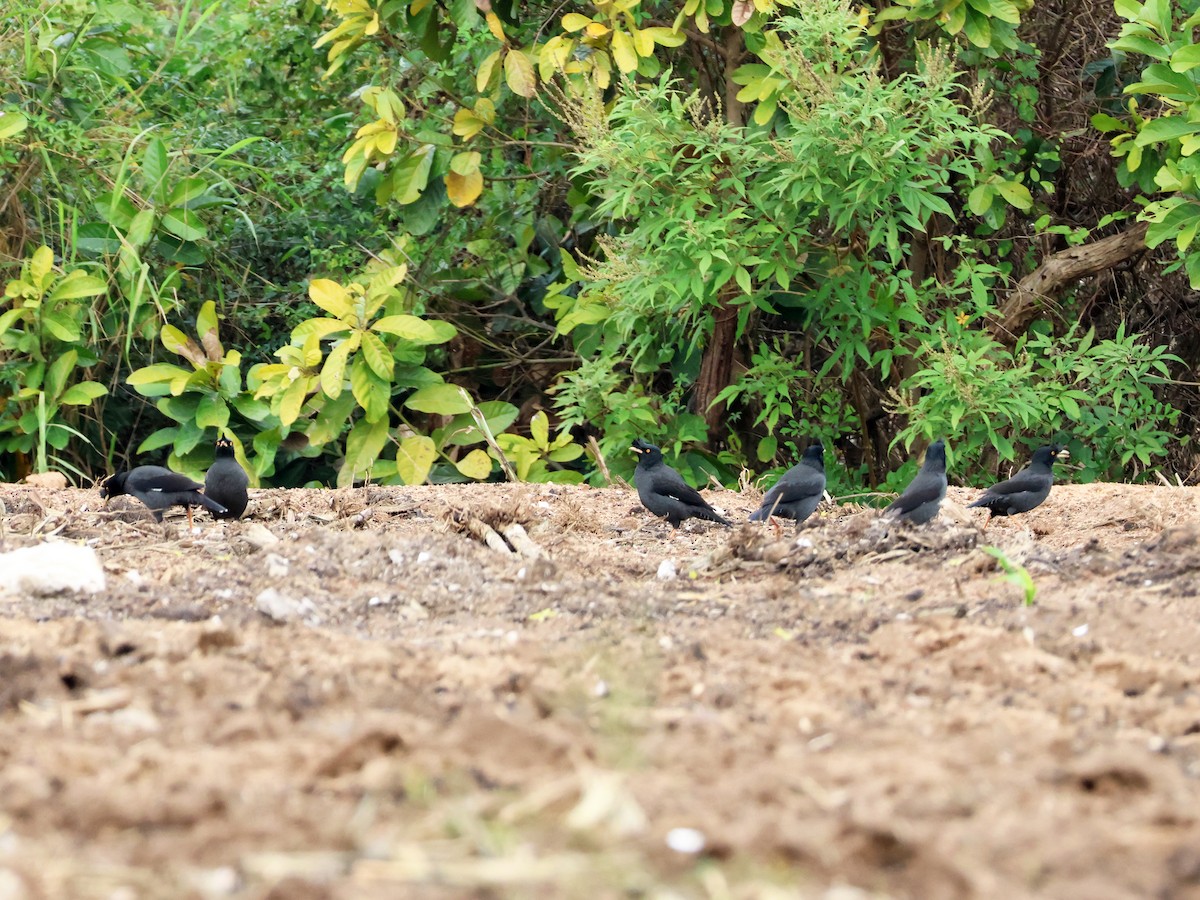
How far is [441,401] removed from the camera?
25.7 feet

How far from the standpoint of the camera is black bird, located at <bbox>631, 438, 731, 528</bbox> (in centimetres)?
567

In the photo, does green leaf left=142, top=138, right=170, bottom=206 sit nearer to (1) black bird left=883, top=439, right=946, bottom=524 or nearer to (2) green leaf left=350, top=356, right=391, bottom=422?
(2) green leaf left=350, top=356, right=391, bottom=422

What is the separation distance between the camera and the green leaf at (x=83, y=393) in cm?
791

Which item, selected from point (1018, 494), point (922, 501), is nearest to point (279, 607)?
point (922, 501)

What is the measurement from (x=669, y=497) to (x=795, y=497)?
53cm

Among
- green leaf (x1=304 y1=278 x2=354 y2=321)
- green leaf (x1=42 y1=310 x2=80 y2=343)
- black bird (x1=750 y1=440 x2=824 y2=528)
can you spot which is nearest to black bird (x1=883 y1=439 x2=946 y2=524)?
black bird (x1=750 y1=440 x2=824 y2=528)

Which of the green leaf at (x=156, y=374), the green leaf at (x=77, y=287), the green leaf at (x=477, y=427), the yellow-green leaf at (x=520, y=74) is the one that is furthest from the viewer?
the green leaf at (x=477, y=427)

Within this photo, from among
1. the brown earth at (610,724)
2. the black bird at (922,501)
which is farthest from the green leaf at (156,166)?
the black bird at (922,501)

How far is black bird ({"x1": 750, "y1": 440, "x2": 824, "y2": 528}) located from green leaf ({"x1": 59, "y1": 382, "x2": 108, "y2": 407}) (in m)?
4.25

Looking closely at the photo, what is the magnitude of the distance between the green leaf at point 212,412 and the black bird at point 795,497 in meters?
3.45

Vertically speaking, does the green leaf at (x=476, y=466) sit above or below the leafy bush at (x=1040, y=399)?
below

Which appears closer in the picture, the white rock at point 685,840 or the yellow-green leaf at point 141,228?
the white rock at point 685,840

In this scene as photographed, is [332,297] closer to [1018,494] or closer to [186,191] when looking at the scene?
[186,191]

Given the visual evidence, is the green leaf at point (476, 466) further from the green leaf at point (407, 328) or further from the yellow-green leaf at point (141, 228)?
the yellow-green leaf at point (141, 228)
